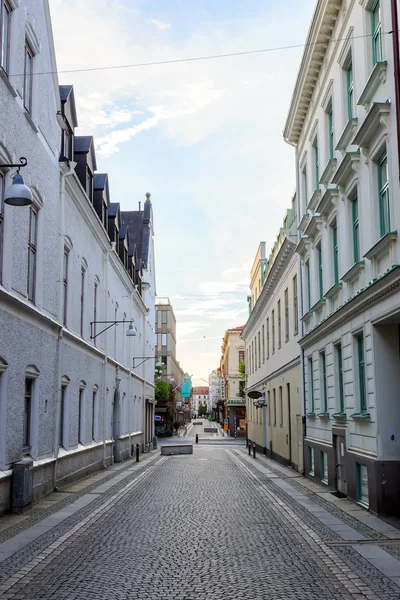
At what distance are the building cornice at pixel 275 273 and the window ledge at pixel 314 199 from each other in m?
3.96

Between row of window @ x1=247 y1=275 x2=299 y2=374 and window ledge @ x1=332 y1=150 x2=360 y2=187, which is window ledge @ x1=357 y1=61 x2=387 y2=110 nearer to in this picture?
window ledge @ x1=332 y1=150 x2=360 y2=187

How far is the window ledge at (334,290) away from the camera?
16672mm

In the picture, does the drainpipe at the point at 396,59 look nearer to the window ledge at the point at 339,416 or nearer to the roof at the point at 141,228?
the window ledge at the point at 339,416

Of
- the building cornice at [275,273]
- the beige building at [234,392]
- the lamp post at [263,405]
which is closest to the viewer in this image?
the building cornice at [275,273]

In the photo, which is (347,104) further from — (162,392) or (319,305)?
(162,392)

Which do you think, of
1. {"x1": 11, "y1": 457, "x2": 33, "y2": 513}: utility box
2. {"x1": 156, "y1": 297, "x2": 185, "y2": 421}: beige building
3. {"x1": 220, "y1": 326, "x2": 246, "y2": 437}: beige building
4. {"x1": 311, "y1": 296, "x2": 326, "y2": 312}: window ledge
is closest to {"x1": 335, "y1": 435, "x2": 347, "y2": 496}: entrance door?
{"x1": 311, "y1": 296, "x2": 326, "y2": 312}: window ledge

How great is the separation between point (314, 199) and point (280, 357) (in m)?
11.8

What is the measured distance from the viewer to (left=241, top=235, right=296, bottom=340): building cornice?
2574 cm

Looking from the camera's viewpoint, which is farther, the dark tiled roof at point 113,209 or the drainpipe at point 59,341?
the dark tiled roof at point 113,209

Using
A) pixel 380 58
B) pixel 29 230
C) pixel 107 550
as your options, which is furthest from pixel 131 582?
pixel 380 58

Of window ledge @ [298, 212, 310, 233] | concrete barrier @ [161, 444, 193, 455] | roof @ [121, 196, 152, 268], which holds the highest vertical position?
roof @ [121, 196, 152, 268]

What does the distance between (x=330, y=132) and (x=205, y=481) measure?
10.5 metres

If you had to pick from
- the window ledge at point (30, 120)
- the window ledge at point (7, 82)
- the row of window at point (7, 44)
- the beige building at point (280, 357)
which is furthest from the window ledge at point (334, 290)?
the window ledge at point (7, 82)

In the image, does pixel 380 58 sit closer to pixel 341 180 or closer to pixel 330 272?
pixel 341 180
